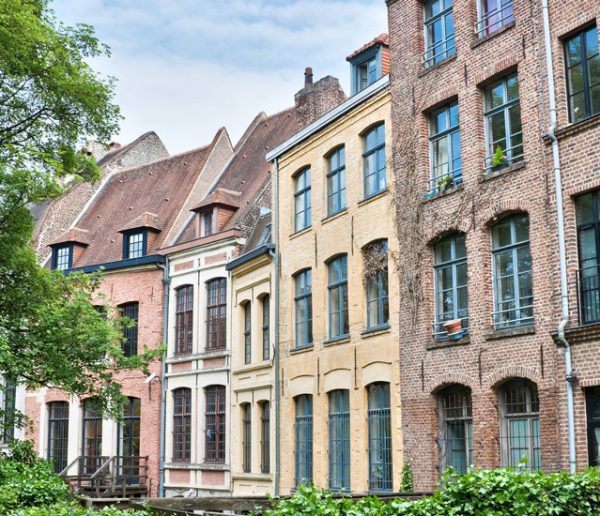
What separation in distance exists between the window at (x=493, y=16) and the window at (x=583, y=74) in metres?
1.79

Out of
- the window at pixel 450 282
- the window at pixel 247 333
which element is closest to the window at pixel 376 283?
the window at pixel 450 282

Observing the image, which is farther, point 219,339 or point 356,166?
point 219,339

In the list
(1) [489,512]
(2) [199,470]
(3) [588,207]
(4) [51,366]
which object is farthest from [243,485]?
(1) [489,512]

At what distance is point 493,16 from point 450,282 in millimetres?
5103

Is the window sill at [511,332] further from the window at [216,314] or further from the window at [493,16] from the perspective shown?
the window at [216,314]

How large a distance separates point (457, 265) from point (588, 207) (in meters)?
3.39

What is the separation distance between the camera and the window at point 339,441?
66.8 feet

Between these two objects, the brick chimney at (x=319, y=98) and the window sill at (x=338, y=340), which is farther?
the brick chimney at (x=319, y=98)

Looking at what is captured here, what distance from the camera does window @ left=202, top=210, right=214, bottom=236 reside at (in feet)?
93.0

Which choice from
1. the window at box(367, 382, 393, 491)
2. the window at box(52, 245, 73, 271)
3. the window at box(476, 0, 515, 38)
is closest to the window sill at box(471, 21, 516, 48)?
the window at box(476, 0, 515, 38)

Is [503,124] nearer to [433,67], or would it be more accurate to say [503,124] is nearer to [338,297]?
[433,67]

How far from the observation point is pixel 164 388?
28797 millimetres

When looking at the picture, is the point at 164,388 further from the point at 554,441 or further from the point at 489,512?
the point at 489,512

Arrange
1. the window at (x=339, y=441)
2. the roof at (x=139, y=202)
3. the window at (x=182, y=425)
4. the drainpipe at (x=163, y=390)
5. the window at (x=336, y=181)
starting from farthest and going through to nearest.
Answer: the roof at (x=139, y=202) < the drainpipe at (x=163, y=390) < the window at (x=182, y=425) < the window at (x=336, y=181) < the window at (x=339, y=441)
